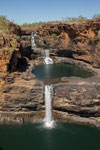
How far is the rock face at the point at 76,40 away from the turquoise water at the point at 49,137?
1685 cm

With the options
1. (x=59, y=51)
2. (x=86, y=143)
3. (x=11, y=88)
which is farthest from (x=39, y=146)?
(x=59, y=51)

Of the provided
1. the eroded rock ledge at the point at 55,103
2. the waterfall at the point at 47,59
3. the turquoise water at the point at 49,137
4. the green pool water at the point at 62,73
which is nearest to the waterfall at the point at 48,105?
the eroded rock ledge at the point at 55,103

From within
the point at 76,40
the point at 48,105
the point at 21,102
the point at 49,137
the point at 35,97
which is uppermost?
the point at 76,40

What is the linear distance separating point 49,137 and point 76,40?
25931 mm

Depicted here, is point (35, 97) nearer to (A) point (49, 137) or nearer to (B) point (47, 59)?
(A) point (49, 137)

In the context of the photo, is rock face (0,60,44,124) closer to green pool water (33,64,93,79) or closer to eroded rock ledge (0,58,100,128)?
eroded rock ledge (0,58,100,128)

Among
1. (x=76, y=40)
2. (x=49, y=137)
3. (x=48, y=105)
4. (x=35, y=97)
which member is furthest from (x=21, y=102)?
(x=76, y=40)

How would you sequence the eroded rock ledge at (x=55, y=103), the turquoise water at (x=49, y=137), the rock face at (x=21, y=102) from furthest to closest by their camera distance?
1. the rock face at (x=21, y=102)
2. the eroded rock ledge at (x=55, y=103)
3. the turquoise water at (x=49, y=137)

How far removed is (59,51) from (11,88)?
24.8 metres

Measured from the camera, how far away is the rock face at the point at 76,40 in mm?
30344

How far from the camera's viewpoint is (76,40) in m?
35.5

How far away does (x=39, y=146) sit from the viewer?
47.7 feet

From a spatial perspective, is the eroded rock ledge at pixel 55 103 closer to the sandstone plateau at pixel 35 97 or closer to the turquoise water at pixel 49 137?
the sandstone plateau at pixel 35 97

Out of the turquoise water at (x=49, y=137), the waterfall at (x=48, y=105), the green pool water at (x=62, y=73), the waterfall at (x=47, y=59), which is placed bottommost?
the turquoise water at (x=49, y=137)
